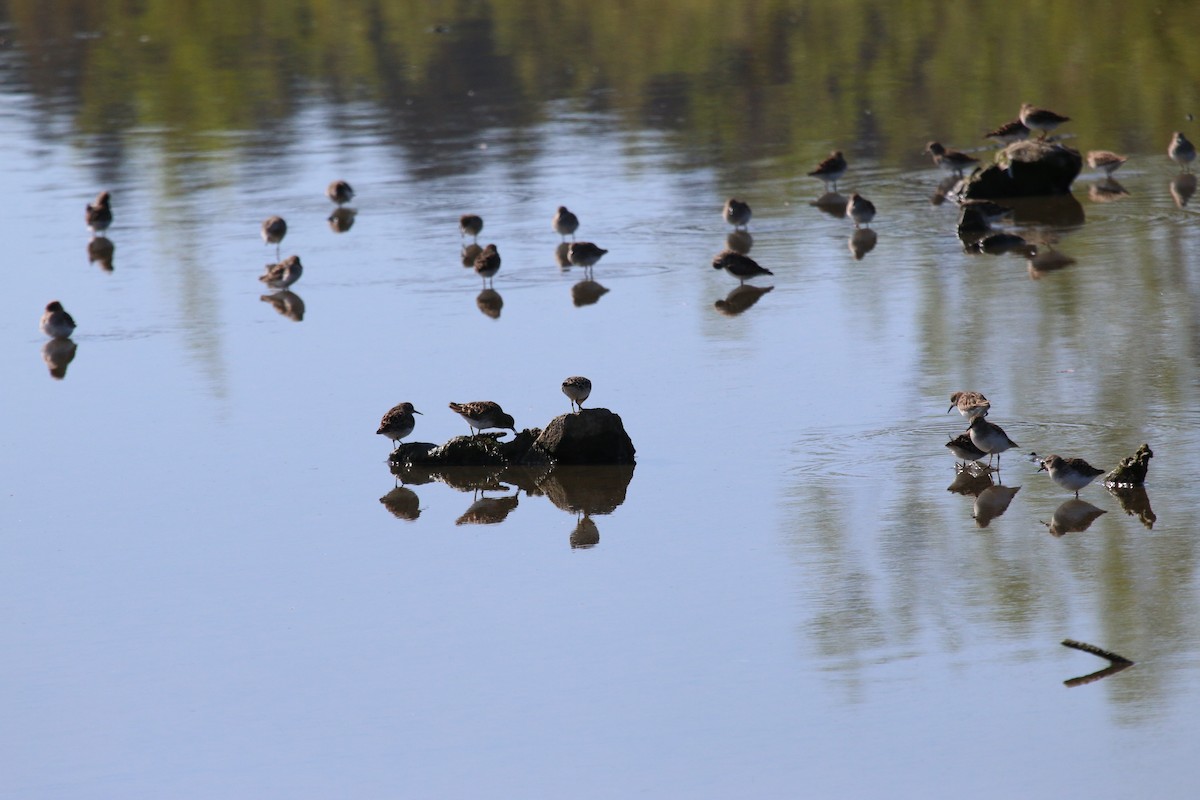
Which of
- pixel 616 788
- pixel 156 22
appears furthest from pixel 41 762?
pixel 156 22

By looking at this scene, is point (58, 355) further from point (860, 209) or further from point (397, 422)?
point (860, 209)

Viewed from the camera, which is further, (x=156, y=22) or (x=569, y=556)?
(x=156, y=22)

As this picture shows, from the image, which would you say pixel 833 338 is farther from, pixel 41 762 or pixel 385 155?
pixel 385 155

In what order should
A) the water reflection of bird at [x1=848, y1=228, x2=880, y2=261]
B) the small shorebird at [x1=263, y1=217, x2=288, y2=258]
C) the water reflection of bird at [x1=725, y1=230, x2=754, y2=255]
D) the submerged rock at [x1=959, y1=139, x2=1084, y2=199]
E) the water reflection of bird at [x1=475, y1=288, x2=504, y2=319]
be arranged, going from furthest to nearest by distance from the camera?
the submerged rock at [x1=959, y1=139, x2=1084, y2=199], the small shorebird at [x1=263, y1=217, x2=288, y2=258], the water reflection of bird at [x1=725, y1=230, x2=754, y2=255], the water reflection of bird at [x1=848, y1=228, x2=880, y2=261], the water reflection of bird at [x1=475, y1=288, x2=504, y2=319]

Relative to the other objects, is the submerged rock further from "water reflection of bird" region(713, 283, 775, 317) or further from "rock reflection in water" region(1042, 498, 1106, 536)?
"rock reflection in water" region(1042, 498, 1106, 536)

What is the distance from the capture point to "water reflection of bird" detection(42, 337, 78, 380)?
1571 centimetres

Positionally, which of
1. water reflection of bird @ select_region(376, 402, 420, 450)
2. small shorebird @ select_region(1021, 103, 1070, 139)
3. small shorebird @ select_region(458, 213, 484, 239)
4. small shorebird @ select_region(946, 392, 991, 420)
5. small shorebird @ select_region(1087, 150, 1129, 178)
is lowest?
small shorebird @ select_region(946, 392, 991, 420)

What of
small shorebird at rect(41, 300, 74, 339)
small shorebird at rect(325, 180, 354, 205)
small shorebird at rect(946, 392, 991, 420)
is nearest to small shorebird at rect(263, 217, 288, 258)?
small shorebird at rect(325, 180, 354, 205)

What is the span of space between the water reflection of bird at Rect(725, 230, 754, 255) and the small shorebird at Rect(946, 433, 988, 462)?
8.01m

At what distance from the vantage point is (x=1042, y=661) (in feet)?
27.0

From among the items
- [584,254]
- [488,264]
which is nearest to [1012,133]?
[584,254]

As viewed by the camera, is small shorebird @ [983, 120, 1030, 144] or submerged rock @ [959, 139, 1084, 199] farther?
small shorebird @ [983, 120, 1030, 144]

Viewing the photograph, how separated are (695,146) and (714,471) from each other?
15604 millimetres

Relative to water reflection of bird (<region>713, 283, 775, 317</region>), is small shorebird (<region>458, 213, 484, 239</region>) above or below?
above
